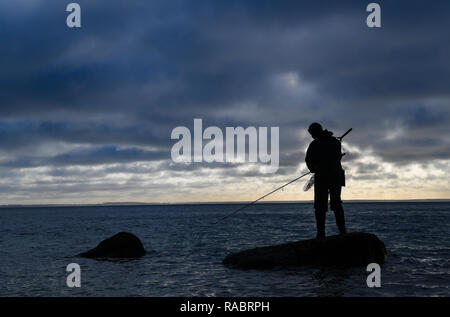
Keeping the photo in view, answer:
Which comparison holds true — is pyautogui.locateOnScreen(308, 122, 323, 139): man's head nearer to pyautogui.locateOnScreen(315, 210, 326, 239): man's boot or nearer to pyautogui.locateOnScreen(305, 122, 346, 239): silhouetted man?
pyautogui.locateOnScreen(305, 122, 346, 239): silhouetted man

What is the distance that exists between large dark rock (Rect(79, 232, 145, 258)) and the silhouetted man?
Answer: 10.9 metres

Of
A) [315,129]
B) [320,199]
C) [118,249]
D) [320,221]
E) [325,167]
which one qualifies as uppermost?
[315,129]

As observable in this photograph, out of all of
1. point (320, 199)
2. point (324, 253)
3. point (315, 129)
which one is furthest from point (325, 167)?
point (324, 253)

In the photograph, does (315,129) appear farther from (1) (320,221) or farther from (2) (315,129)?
(1) (320,221)

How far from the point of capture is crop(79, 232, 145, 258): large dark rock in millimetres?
19234

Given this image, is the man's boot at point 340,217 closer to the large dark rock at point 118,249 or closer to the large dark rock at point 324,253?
the large dark rock at point 324,253

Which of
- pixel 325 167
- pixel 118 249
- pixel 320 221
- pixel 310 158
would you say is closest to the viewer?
pixel 325 167

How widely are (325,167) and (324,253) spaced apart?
9.52ft

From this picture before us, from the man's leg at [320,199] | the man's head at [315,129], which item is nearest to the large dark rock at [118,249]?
the man's leg at [320,199]

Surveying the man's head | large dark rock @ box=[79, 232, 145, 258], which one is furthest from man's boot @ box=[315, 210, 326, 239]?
large dark rock @ box=[79, 232, 145, 258]

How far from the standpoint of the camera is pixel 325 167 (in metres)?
11.9

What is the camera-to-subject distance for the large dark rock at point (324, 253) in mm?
12703
